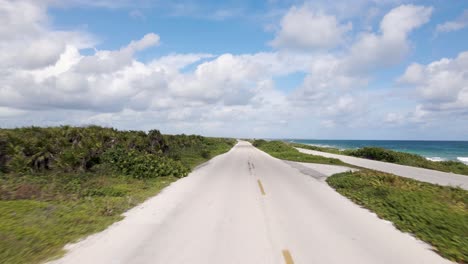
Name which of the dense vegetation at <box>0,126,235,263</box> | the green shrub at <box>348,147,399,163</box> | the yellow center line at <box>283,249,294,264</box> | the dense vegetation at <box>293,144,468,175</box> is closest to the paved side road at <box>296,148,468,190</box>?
the dense vegetation at <box>293,144,468,175</box>

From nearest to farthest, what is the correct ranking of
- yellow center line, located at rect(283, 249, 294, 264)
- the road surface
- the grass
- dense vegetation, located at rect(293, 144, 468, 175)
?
yellow center line, located at rect(283, 249, 294, 264)
the road surface
the grass
dense vegetation, located at rect(293, 144, 468, 175)

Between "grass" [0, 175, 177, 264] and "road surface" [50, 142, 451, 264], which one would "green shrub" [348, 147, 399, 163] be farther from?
"grass" [0, 175, 177, 264]

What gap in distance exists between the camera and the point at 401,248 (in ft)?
19.1

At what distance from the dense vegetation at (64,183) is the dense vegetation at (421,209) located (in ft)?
26.3

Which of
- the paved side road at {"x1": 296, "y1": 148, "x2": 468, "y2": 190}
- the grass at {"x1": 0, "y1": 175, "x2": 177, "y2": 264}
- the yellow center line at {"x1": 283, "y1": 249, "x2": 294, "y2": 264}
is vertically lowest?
the paved side road at {"x1": 296, "y1": 148, "x2": 468, "y2": 190}

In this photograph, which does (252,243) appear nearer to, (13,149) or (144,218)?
(144,218)

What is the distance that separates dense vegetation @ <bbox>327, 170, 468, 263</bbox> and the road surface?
0.44 meters

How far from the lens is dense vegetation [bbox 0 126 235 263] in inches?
253

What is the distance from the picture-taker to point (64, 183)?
460 inches

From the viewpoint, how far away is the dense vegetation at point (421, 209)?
20.4 ft

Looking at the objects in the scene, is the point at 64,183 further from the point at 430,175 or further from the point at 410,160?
the point at 410,160

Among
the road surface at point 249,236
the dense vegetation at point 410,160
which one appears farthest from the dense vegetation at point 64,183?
the dense vegetation at point 410,160

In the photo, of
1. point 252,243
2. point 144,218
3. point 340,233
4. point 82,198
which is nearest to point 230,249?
point 252,243

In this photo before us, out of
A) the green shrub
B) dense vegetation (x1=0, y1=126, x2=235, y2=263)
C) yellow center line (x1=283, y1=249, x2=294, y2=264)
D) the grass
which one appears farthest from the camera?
the green shrub
